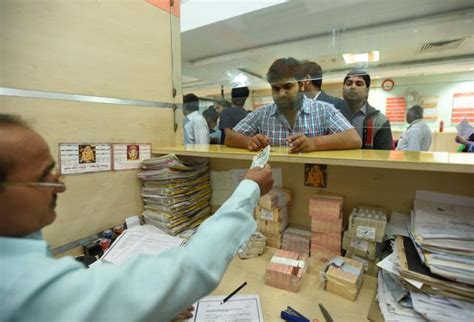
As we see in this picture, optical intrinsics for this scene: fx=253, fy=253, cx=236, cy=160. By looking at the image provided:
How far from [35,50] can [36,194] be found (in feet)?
2.32

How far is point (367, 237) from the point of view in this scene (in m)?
0.83

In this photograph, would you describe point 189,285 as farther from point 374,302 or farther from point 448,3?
point 448,3

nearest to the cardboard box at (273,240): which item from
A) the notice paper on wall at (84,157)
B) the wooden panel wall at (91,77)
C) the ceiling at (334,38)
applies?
the wooden panel wall at (91,77)

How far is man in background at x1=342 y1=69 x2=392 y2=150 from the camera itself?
1708mm

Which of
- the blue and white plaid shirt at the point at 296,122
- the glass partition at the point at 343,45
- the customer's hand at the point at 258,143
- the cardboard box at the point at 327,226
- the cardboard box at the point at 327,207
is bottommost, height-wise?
the cardboard box at the point at 327,226

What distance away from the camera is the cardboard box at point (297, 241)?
968 mm

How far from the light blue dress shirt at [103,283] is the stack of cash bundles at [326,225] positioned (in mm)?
577

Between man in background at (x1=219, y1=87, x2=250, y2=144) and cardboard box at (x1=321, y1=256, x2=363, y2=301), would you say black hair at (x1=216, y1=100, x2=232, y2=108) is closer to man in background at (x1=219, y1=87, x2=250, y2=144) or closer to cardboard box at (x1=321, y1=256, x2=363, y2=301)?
man in background at (x1=219, y1=87, x2=250, y2=144)

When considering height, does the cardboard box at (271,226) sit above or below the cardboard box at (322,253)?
above

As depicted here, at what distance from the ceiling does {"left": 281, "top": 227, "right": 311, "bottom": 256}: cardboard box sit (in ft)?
5.64

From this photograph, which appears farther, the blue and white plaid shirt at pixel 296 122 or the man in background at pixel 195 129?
the man in background at pixel 195 129

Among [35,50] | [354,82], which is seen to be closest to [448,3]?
[354,82]

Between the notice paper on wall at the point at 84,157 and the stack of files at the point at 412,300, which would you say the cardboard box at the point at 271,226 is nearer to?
the stack of files at the point at 412,300

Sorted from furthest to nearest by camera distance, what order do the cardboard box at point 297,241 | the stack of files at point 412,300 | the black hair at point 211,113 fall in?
the black hair at point 211,113 < the cardboard box at point 297,241 < the stack of files at point 412,300
